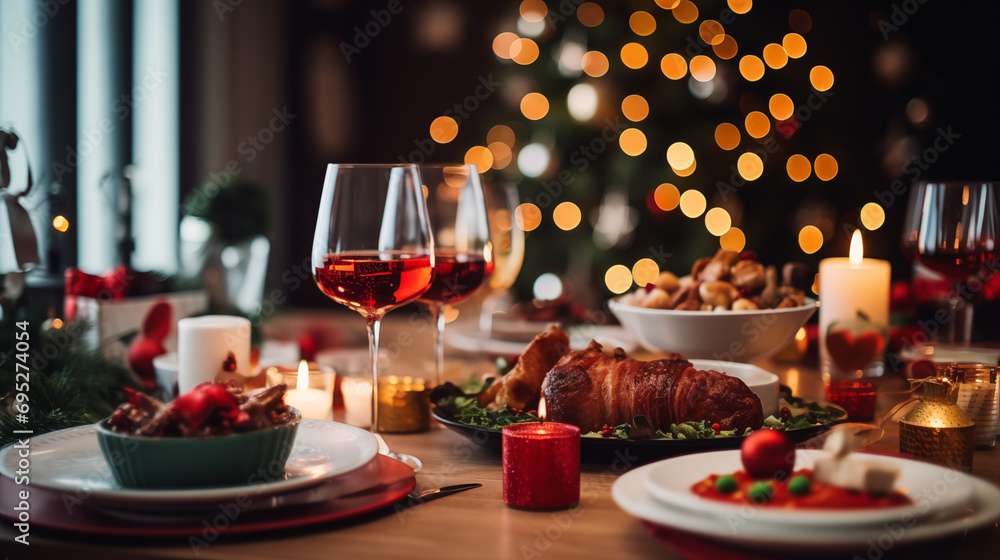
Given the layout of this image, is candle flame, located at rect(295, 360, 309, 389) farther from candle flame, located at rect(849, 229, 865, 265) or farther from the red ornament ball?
candle flame, located at rect(849, 229, 865, 265)

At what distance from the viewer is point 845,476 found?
702 mm

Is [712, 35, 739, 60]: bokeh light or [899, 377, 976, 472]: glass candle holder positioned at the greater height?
[712, 35, 739, 60]: bokeh light

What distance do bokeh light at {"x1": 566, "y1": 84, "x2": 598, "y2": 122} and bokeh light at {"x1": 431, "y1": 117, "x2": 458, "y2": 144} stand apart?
1553mm

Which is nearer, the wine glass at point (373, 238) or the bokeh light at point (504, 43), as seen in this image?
the wine glass at point (373, 238)

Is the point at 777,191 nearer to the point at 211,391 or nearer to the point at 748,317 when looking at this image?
the point at 748,317

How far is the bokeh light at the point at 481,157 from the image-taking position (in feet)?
15.4

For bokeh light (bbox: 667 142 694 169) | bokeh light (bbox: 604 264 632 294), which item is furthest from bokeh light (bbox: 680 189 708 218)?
bokeh light (bbox: 604 264 632 294)

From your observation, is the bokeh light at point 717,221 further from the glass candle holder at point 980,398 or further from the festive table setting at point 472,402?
the glass candle holder at point 980,398

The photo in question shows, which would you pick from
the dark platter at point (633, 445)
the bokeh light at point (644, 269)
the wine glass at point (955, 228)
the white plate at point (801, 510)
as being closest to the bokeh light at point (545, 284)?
the bokeh light at point (644, 269)

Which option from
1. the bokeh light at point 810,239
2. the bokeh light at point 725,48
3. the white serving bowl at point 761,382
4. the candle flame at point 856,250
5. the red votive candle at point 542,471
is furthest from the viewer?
the bokeh light at point 810,239

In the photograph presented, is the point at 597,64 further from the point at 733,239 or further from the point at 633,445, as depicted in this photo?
the point at 633,445

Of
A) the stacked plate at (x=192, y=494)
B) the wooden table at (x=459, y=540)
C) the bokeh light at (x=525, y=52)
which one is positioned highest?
the bokeh light at (x=525, y=52)

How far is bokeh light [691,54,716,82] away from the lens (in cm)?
394

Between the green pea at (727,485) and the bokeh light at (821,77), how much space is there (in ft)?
13.3
